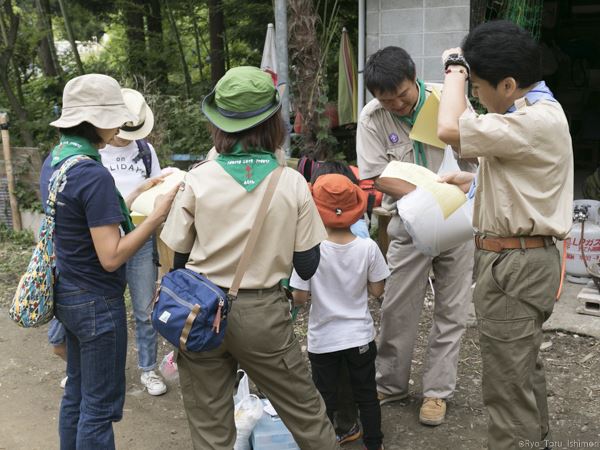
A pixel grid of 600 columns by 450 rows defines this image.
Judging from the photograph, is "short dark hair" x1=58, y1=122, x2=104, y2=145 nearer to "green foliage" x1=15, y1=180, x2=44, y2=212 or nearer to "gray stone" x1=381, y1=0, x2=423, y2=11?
"gray stone" x1=381, y1=0, x2=423, y2=11

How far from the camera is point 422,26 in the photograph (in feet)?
19.2

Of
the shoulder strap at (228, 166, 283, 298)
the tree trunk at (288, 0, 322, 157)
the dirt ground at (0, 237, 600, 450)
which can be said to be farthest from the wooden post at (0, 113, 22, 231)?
the shoulder strap at (228, 166, 283, 298)

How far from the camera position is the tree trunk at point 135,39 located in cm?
1168

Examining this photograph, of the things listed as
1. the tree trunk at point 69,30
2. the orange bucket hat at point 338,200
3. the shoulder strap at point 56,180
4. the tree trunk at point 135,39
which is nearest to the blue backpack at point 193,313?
the shoulder strap at point 56,180

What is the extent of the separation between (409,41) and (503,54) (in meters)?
3.62

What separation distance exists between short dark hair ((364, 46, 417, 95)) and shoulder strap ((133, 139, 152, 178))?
1.51 meters

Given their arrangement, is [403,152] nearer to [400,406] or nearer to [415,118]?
[415,118]

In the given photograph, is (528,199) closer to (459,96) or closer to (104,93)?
(459,96)

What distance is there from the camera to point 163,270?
19.5 ft

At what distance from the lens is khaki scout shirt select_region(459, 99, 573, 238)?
2.41 meters

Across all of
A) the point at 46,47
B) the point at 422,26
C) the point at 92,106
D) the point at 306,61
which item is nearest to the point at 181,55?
the point at 46,47

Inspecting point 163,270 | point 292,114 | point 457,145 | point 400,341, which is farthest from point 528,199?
Result: point 292,114

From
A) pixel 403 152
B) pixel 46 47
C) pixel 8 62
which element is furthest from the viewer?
pixel 46 47

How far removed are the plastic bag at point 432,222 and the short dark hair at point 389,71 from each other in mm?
539
